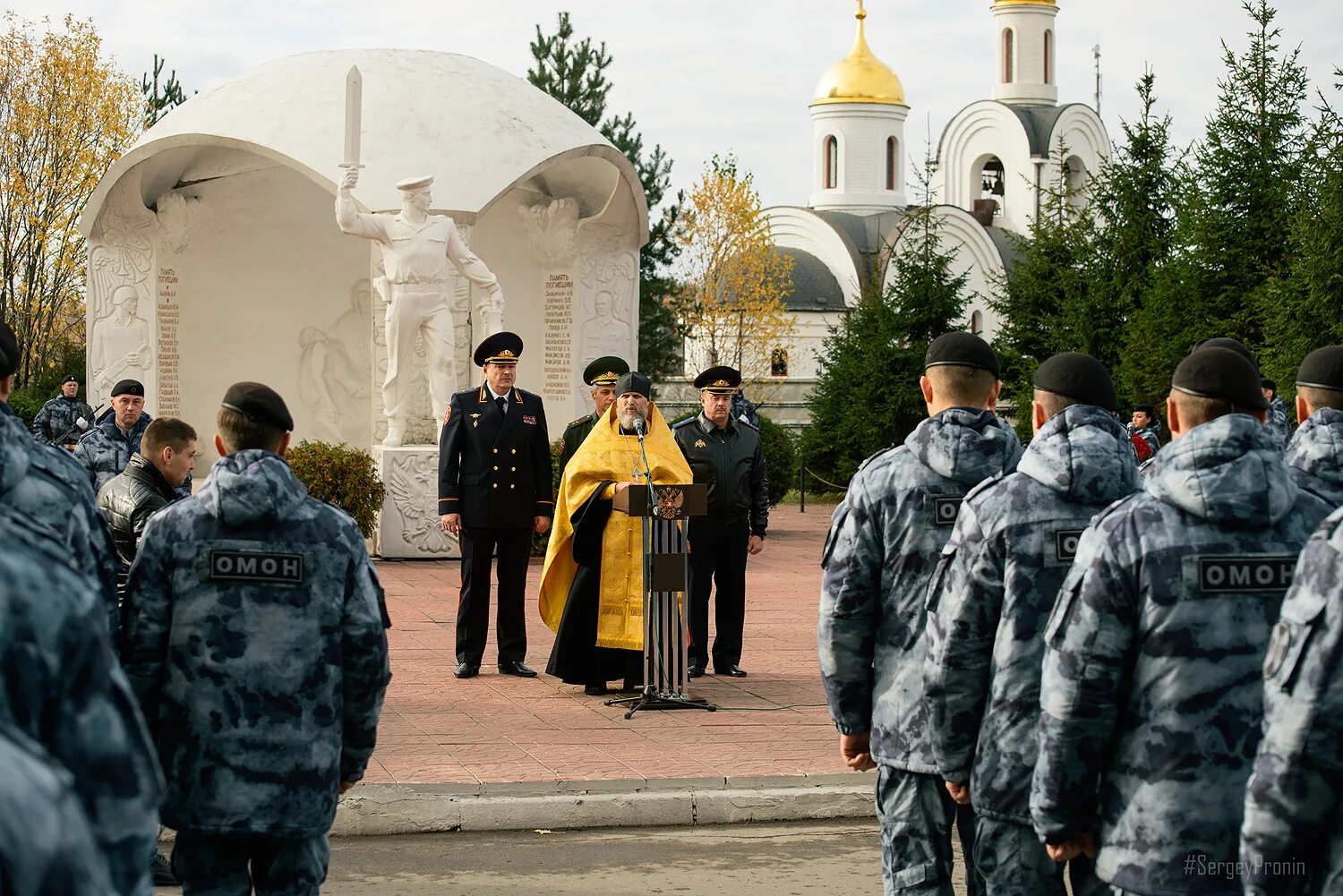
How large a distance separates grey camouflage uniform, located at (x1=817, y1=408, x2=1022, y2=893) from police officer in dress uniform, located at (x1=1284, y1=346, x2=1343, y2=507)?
233 cm

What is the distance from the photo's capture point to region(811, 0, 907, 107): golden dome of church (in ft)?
208

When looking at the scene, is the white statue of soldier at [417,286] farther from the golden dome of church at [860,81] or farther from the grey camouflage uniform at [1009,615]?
the golden dome of church at [860,81]

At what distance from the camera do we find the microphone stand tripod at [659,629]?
350 inches

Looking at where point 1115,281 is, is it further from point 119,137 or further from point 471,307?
point 119,137

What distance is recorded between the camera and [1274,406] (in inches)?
492

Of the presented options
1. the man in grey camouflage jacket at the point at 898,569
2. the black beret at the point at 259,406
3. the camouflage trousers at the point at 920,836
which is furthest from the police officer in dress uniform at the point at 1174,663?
the black beret at the point at 259,406

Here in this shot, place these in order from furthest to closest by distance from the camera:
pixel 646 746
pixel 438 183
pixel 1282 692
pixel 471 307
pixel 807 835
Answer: pixel 471 307, pixel 438 183, pixel 646 746, pixel 807 835, pixel 1282 692

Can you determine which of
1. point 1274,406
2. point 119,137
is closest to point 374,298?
point 1274,406

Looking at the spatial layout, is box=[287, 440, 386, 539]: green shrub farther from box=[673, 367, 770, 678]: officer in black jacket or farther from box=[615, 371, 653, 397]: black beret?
box=[615, 371, 653, 397]: black beret

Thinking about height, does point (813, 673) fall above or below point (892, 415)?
below

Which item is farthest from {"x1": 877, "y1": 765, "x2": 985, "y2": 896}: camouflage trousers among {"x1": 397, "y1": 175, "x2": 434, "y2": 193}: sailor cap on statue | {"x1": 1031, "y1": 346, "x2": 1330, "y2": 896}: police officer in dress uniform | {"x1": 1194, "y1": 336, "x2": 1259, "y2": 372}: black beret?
{"x1": 397, "y1": 175, "x2": 434, "y2": 193}: sailor cap on statue

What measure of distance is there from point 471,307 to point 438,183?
2618 mm

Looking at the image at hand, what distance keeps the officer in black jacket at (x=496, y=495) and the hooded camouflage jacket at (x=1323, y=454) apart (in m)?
4.99

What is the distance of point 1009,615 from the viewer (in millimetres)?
4074
